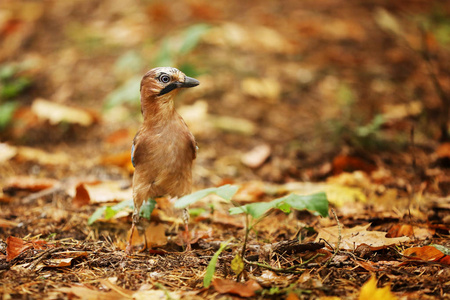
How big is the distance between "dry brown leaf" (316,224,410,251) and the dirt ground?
0.01 metres

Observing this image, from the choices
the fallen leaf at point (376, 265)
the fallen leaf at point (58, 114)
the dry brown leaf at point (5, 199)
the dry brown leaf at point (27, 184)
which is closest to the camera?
the fallen leaf at point (376, 265)

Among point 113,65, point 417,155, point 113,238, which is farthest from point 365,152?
point 113,65

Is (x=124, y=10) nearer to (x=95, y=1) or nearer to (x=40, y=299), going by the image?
(x=95, y=1)

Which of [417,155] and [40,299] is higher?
[40,299]

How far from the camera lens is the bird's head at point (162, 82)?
3158 mm

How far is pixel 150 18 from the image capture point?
8492mm

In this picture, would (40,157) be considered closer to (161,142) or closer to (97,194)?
(97,194)

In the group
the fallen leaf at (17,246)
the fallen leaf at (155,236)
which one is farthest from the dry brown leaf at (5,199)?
the fallen leaf at (155,236)

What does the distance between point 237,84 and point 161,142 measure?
416cm

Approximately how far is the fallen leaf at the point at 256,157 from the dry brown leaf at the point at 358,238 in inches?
85.9

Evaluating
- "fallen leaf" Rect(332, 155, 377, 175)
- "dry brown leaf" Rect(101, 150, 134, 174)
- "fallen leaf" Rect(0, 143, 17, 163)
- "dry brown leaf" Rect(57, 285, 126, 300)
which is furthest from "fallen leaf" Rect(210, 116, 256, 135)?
"dry brown leaf" Rect(57, 285, 126, 300)

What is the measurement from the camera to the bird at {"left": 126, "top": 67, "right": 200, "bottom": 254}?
314cm

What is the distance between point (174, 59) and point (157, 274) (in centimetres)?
501

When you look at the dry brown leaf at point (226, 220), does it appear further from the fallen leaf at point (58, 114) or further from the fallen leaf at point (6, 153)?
the fallen leaf at point (58, 114)
